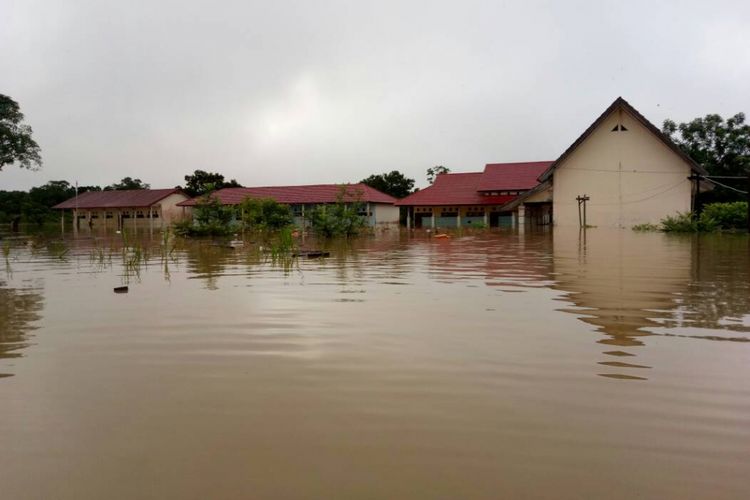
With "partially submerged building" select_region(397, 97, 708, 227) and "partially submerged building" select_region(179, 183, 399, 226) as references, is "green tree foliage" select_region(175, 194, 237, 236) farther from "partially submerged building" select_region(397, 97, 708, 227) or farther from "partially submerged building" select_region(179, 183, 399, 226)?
"partially submerged building" select_region(179, 183, 399, 226)

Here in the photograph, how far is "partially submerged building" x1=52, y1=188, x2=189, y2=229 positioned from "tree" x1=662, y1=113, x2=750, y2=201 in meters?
37.4

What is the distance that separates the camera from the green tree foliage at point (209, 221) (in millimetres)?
24812

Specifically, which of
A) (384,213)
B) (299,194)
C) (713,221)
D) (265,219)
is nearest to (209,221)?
(265,219)

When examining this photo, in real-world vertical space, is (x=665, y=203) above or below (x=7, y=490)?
above

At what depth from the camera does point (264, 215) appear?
27359mm

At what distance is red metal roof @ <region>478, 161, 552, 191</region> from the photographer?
3819 cm

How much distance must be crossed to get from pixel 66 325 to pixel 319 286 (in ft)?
10.2

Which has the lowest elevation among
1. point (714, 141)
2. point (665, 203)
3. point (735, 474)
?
point (735, 474)

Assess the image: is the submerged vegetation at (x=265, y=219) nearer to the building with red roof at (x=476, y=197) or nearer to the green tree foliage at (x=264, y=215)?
the green tree foliage at (x=264, y=215)

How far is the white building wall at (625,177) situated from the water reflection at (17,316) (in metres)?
25.4

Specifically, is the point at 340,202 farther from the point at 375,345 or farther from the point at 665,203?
the point at 375,345

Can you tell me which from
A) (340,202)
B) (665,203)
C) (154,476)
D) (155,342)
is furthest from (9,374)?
(665,203)

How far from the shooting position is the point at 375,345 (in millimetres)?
4352

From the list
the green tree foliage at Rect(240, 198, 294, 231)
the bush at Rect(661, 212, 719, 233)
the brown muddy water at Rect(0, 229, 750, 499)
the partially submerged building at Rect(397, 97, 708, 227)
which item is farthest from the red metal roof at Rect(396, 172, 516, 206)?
the brown muddy water at Rect(0, 229, 750, 499)
